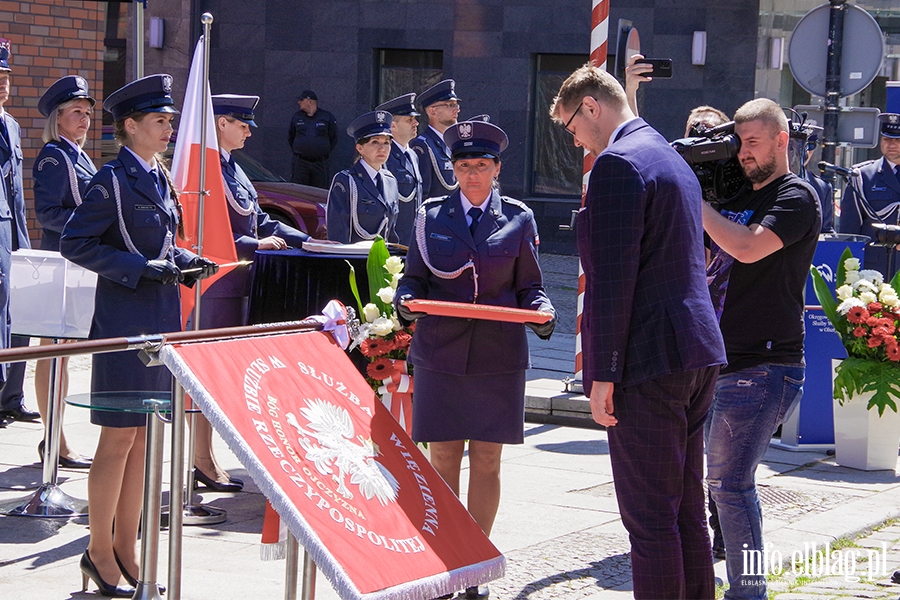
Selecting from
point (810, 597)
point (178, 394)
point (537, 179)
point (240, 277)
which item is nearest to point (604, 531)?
point (810, 597)

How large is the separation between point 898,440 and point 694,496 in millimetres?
4044

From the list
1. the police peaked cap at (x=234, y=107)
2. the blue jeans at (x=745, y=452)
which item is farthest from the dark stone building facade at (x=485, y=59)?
the blue jeans at (x=745, y=452)

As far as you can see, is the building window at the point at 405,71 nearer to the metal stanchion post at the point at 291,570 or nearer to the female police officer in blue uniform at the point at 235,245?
the female police officer in blue uniform at the point at 235,245

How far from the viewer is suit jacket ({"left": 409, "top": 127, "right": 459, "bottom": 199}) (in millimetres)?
10008

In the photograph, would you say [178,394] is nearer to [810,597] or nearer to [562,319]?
[810,597]

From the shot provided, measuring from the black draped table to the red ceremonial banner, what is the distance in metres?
2.73

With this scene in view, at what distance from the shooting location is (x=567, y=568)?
220 inches

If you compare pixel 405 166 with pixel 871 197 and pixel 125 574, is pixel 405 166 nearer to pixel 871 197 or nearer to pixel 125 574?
pixel 871 197

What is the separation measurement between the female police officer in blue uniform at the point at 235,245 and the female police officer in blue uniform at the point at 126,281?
1.51m

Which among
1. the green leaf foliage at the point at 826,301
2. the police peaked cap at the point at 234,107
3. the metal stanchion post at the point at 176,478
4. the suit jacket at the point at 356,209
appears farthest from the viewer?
the green leaf foliage at the point at 826,301

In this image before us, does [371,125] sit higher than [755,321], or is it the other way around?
[371,125]

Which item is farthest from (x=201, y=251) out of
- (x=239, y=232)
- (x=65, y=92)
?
(x=65, y=92)

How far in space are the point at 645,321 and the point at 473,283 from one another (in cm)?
131

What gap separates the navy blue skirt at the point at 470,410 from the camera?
17.1 ft
